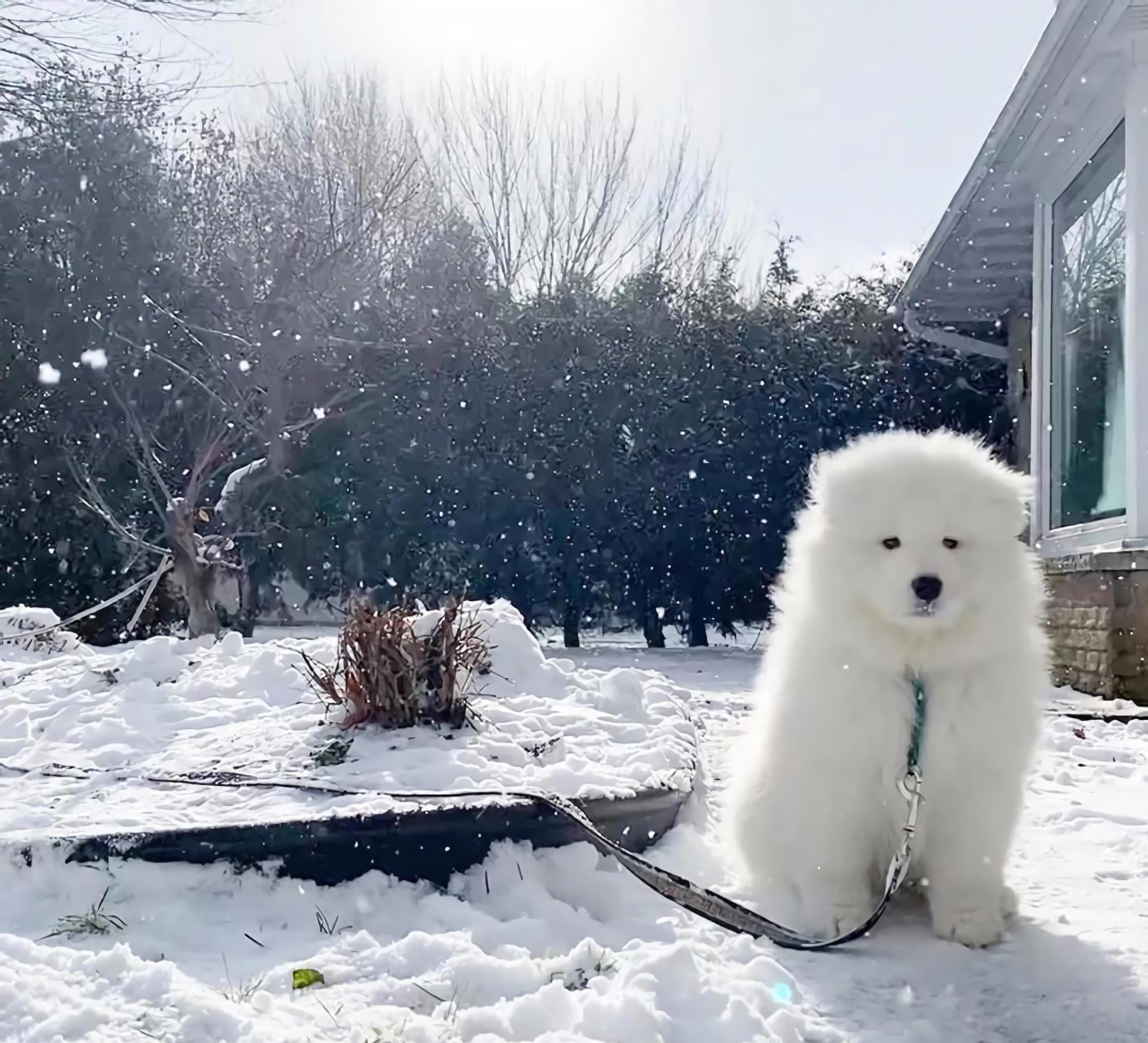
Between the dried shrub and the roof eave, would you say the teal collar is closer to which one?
the dried shrub

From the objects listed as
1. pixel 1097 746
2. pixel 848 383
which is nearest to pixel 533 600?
pixel 848 383

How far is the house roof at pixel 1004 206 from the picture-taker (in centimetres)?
582

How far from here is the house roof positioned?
229 inches

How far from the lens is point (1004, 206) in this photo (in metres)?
8.25

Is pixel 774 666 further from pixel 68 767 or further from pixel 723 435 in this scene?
pixel 723 435

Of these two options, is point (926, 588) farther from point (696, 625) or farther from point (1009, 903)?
point (696, 625)

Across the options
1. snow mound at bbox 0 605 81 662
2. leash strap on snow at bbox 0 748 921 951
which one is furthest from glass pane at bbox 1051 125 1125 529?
snow mound at bbox 0 605 81 662

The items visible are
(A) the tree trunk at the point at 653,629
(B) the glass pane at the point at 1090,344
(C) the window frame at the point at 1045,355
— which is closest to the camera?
(B) the glass pane at the point at 1090,344

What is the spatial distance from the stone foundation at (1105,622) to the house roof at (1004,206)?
298 cm

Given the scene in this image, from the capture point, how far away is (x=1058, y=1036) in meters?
2.00

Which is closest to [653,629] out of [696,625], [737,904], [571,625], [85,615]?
[696,625]

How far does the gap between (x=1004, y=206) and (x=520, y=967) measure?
26.3ft

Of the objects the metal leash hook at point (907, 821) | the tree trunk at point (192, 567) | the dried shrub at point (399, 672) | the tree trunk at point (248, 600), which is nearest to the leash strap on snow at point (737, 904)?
the metal leash hook at point (907, 821)

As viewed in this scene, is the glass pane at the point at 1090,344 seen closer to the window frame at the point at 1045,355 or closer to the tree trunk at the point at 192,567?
the window frame at the point at 1045,355
